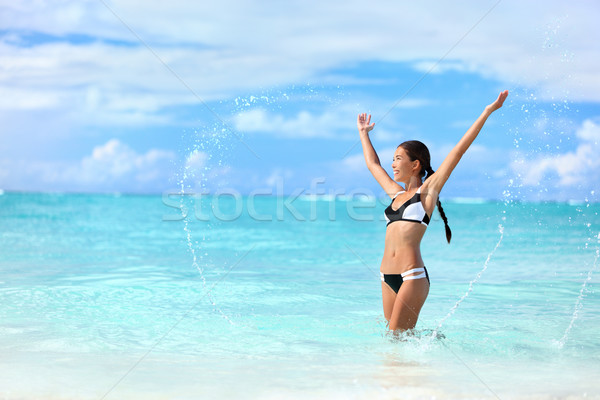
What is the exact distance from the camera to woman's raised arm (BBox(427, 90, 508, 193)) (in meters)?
4.92

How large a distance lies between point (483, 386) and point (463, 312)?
3.64 metres

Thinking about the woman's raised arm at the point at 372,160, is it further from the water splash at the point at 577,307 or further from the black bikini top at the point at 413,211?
the water splash at the point at 577,307

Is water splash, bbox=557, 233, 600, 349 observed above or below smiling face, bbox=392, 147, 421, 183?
below

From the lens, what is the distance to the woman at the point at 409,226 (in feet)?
17.1

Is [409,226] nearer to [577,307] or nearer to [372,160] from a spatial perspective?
[372,160]

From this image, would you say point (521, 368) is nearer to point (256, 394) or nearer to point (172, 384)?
point (256, 394)

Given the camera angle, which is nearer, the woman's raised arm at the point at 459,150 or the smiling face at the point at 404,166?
the woman's raised arm at the point at 459,150

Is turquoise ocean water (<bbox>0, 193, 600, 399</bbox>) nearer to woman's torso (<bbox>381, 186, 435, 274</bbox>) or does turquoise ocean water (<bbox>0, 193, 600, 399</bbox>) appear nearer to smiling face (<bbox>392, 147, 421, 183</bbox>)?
woman's torso (<bbox>381, 186, 435, 274</bbox>)

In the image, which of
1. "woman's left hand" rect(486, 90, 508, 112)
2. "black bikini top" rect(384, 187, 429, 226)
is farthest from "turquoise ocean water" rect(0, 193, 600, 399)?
"woman's left hand" rect(486, 90, 508, 112)

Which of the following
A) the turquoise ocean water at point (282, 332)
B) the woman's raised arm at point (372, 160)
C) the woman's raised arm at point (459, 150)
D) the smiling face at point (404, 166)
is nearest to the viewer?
the turquoise ocean water at point (282, 332)

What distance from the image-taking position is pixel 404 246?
17.3 ft

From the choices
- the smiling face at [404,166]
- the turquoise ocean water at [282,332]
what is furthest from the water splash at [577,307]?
the smiling face at [404,166]

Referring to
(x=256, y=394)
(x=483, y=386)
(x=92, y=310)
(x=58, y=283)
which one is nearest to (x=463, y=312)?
(x=483, y=386)

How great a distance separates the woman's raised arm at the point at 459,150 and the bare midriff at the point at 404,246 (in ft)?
Answer: 1.32
